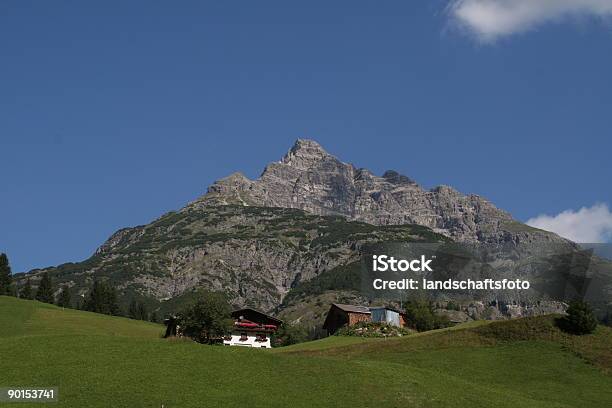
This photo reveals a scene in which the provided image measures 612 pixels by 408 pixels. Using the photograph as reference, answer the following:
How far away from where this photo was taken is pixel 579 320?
86875 millimetres

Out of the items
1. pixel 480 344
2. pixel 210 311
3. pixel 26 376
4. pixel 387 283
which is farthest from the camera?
pixel 387 283

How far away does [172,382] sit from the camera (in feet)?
186

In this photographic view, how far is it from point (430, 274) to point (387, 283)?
12.7 meters

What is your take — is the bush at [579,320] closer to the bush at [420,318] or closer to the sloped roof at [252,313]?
the bush at [420,318]

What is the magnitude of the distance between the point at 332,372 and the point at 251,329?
71.4 m

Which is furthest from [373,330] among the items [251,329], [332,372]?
[332,372]

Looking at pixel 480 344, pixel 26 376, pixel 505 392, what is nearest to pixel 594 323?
pixel 480 344

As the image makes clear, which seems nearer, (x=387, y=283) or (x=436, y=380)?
(x=436, y=380)

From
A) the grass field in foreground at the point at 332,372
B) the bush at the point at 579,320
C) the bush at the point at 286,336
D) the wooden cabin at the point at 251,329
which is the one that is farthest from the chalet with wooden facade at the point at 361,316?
the bush at the point at 579,320

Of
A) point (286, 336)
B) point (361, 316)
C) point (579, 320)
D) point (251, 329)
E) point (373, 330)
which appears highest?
point (361, 316)

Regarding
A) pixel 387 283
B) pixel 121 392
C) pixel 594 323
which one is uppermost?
pixel 387 283

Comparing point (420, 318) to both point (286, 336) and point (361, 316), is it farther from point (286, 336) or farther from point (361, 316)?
point (286, 336)

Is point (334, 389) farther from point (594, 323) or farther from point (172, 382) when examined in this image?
point (594, 323)

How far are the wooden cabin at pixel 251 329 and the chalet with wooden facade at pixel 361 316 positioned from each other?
497 inches
